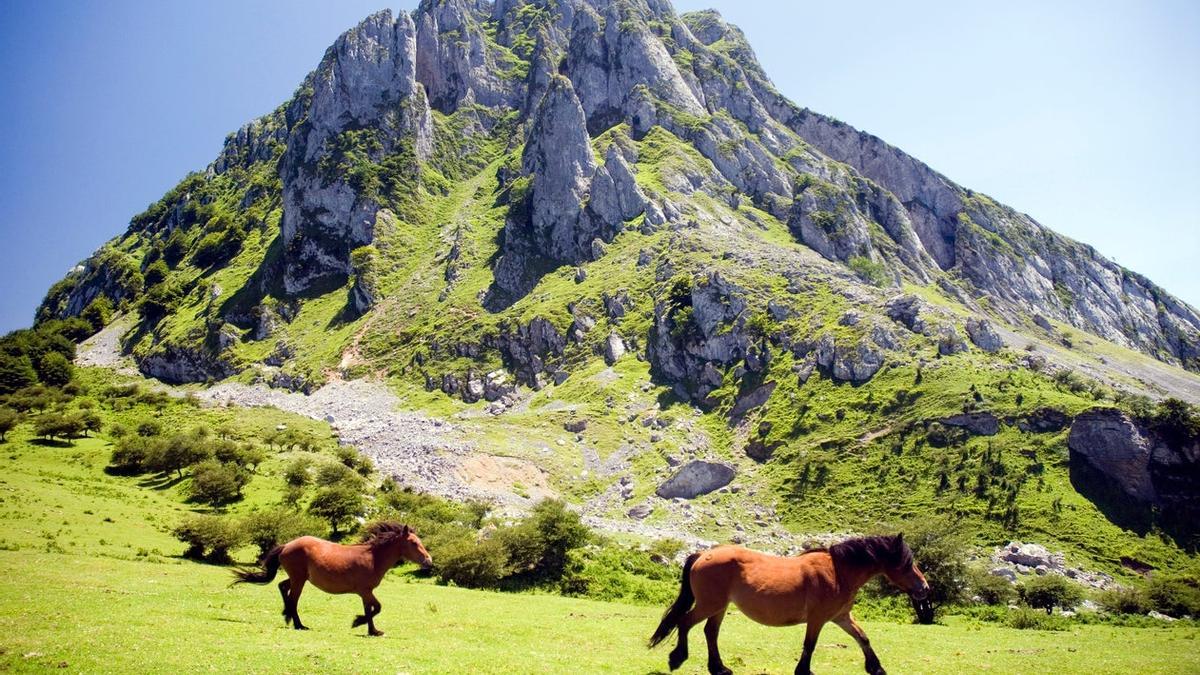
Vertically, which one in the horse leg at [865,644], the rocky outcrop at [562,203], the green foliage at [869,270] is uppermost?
the rocky outcrop at [562,203]

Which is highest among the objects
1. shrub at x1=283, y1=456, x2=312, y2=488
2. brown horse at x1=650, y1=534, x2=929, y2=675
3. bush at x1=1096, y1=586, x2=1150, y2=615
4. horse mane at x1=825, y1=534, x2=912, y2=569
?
horse mane at x1=825, y1=534, x2=912, y2=569

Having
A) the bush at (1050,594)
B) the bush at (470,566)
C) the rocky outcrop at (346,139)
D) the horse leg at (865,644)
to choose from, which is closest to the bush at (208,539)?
the bush at (470,566)

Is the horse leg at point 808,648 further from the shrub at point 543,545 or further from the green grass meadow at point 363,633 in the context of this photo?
the shrub at point 543,545

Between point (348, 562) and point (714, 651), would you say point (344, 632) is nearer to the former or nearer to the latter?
point (348, 562)

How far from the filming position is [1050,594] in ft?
117

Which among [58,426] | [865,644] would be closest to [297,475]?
[58,426]

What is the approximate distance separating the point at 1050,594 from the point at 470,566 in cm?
3535

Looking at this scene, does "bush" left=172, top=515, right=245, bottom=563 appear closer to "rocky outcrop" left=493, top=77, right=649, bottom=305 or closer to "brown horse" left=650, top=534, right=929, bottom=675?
"brown horse" left=650, top=534, right=929, bottom=675

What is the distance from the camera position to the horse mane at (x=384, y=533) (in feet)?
56.7

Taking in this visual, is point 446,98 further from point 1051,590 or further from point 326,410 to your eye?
point 1051,590

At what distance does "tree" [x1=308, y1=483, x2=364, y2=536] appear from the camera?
46438 millimetres

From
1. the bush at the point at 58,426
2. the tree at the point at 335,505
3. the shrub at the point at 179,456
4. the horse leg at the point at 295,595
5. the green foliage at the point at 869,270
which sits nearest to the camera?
the horse leg at the point at 295,595

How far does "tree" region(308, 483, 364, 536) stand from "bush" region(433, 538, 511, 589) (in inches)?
483

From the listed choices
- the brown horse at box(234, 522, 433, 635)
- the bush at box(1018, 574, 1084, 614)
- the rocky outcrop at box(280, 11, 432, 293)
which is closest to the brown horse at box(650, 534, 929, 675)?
the brown horse at box(234, 522, 433, 635)
